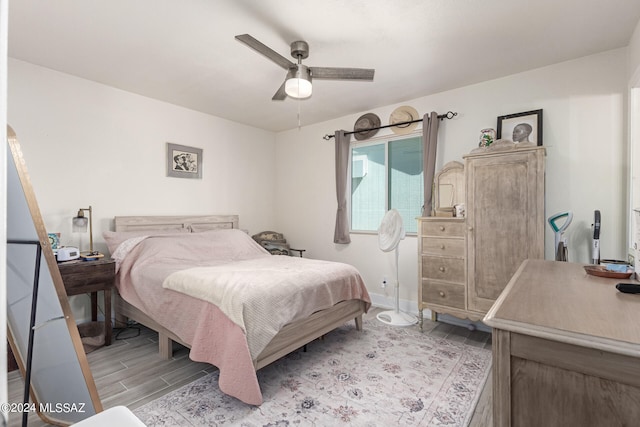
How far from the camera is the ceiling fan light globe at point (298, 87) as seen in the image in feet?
7.43

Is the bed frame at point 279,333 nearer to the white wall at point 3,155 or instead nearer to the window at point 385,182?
the window at point 385,182

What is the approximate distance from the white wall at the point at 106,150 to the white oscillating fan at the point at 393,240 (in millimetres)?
2268

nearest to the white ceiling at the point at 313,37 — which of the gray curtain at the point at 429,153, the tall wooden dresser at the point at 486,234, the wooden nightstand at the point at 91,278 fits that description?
the gray curtain at the point at 429,153

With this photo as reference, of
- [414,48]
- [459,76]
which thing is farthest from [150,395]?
[459,76]

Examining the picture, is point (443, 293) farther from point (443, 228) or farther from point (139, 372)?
point (139, 372)

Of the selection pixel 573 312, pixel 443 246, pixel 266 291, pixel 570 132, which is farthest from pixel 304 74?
pixel 570 132

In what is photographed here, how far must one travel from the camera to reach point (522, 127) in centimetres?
296

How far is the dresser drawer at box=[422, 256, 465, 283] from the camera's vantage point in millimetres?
2916

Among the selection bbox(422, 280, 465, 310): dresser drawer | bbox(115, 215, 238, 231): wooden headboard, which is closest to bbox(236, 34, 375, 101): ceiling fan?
bbox(422, 280, 465, 310): dresser drawer

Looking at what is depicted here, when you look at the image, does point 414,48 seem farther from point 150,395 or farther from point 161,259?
point 150,395

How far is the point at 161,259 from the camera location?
2.96 metres

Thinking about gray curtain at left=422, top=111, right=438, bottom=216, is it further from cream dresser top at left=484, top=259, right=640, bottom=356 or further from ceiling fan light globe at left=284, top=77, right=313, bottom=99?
cream dresser top at left=484, top=259, right=640, bottom=356

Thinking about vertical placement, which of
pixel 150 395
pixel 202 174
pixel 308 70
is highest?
pixel 308 70

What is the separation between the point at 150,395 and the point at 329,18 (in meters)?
2.81
